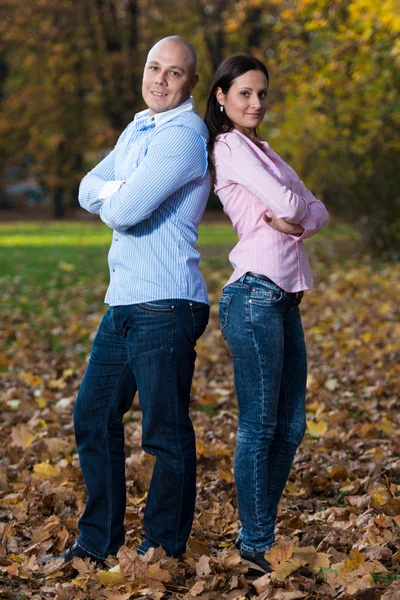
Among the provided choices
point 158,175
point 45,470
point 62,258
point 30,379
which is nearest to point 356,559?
point 158,175

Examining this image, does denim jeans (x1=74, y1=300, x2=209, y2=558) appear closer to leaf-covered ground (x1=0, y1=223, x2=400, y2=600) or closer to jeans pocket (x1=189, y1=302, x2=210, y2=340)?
jeans pocket (x1=189, y1=302, x2=210, y2=340)

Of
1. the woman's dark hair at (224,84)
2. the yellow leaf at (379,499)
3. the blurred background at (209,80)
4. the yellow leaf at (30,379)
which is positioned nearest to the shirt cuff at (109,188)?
the woman's dark hair at (224,84)

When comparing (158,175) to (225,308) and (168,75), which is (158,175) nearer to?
(168,75)

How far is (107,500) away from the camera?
3.58 m

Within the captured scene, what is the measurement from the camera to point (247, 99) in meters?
3.36

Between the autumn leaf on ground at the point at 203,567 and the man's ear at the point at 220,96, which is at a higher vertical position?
the man's ear at the point at 220,96

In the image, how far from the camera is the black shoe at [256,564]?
3414mm

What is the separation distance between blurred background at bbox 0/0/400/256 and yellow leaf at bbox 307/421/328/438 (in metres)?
4.36

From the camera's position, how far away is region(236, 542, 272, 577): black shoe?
3.41 meters

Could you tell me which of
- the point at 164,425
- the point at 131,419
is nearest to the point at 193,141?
the point at 164,425

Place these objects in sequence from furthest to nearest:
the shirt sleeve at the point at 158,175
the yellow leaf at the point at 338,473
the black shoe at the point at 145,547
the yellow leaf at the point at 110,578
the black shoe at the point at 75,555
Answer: the yellow leaf at the point at 338,473
the black shoe at the point at 75,555
the black shoe at the point at 145,547
the yellow leaf at the point at 110,578
the shirt sleeve at the point at 158,175

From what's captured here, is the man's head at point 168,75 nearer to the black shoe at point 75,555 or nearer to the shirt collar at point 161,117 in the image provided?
the shirt collar at point 161,117

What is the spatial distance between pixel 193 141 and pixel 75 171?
3911cm

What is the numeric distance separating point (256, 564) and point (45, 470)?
1894 millimetres
